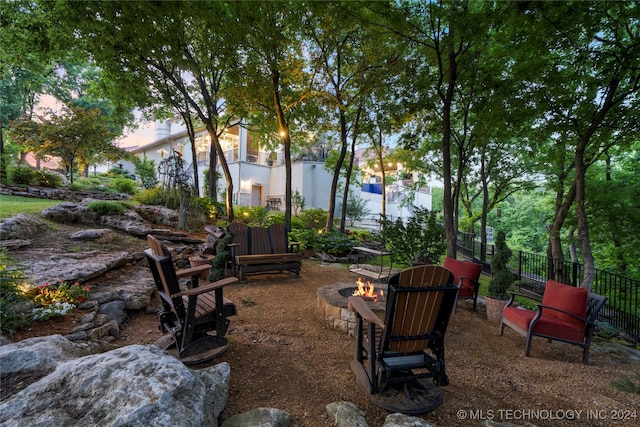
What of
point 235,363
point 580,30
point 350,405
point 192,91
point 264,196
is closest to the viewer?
point 350,405

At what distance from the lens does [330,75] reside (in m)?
10.8

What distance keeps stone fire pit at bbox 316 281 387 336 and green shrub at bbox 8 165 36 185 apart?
14.2 meters

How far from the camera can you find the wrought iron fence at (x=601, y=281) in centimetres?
650

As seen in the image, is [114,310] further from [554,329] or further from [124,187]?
[124,187]

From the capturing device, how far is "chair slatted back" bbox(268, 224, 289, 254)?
708 cm

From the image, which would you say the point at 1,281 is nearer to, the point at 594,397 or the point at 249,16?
the point at 594,397

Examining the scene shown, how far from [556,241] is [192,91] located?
1527cm

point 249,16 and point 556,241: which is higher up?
point 249,16

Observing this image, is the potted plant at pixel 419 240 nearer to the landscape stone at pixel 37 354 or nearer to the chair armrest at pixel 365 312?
the chair armrest at pixel 365 312

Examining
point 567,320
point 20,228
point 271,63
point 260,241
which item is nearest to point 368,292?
point 567,320

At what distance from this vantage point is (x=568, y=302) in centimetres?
370

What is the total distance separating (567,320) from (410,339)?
2.86 meters

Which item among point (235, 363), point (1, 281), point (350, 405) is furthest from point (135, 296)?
point (350, 405)

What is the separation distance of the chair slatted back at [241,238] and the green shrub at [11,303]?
371 cm
